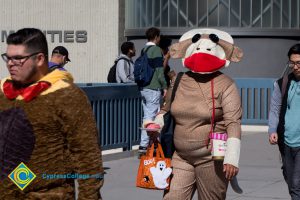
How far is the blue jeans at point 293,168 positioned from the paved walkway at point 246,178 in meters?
2.64

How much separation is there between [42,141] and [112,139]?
10312 millimetres

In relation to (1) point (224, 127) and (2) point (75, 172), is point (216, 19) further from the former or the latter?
(2) point (75, 172)

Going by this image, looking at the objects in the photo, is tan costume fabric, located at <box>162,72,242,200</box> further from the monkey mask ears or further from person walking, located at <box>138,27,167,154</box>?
person walking, located at <box>138,27,167,154</box>

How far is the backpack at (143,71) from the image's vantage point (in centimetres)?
1451

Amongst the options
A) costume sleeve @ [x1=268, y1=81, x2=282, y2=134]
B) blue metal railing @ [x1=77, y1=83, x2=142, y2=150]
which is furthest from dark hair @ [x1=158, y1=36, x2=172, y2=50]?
costume sleeve @ [x1=268, y1=81, x2=282, y2=134]

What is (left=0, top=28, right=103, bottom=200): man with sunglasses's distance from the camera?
16.1 ft

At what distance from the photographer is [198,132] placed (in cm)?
727

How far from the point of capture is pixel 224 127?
288 inches

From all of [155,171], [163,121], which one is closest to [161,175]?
[155,171]

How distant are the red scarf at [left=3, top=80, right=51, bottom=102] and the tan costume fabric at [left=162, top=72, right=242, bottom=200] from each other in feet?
8.02

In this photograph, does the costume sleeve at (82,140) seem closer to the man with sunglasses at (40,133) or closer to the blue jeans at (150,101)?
the man with sunglasses at (40,133)

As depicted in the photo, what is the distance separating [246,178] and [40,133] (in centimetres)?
849

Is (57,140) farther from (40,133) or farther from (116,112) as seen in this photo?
(116,112)

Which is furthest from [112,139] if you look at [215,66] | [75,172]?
[75,172]
